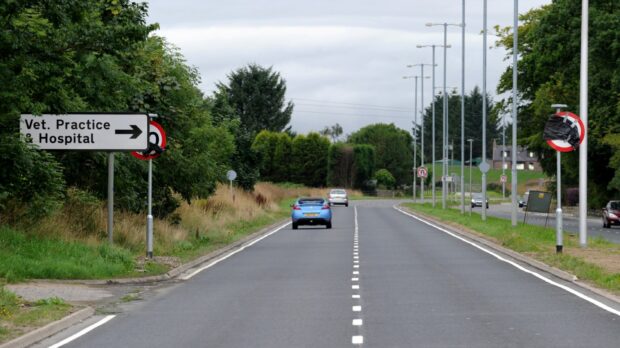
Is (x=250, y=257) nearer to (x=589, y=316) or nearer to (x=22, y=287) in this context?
(x=22, y=287)

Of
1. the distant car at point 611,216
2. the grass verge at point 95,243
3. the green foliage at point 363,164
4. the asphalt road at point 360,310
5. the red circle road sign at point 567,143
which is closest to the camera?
the asphalt road at point 360,310

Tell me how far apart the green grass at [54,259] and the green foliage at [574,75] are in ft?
118

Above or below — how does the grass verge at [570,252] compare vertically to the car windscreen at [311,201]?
below

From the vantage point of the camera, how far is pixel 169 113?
106 ft

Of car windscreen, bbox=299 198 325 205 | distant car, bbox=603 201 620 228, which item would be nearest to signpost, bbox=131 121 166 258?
car windscreen, bbox=299 198 325 205

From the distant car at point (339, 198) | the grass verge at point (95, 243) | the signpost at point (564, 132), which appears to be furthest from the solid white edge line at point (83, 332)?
the distant car at point (339, 198)

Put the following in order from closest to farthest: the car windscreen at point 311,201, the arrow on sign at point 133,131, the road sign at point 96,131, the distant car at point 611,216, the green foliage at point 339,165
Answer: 1. the road sign at point 96,131
2. the arrow on sign at point 133,131
3. the car windscreen at point 311,201
4. the distant car at point 611,216
5. the green foliage at point 339,165

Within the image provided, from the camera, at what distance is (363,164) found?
449 feet

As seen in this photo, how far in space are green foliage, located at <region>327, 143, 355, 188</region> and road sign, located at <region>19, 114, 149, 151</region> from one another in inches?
4266

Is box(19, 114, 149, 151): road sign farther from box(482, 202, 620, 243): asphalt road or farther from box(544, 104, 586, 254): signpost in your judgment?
box(482, 202, 620, 243): asphalt road

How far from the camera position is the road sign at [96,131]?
76.2 ft

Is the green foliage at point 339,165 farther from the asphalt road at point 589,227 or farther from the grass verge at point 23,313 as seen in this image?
the grass verge at point 23,313

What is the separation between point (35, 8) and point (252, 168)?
55615 mm

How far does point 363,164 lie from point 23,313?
123250mm
